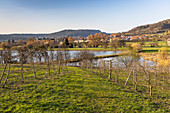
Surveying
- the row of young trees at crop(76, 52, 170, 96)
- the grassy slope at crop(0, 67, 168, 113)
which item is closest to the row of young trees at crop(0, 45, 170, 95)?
the row of young trees at crop(76, 52, 170, 96)

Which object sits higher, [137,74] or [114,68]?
[114,68]

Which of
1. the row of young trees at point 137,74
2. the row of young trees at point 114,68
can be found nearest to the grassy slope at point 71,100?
the row of young trees at point 114,68

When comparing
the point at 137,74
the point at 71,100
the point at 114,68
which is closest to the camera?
the point at 71,100

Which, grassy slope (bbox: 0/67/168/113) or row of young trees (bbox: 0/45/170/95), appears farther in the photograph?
row of young trees (bbox: 0/45/170/95)

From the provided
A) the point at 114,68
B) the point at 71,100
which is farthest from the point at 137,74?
the point at 71,100

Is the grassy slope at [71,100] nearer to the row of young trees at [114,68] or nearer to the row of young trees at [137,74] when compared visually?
the row of young trees at [114,68]

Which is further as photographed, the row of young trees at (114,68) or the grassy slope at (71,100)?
the row of young trees at (114,68)

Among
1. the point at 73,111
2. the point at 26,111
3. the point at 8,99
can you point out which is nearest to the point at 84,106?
the point at 73,111

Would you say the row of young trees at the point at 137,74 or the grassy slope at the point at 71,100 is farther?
the row of young trees at the point at 137,74

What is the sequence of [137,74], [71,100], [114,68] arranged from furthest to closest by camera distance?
[114,68]
[137,74]
[71,100]

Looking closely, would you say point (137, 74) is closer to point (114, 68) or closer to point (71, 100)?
point (114, 68)

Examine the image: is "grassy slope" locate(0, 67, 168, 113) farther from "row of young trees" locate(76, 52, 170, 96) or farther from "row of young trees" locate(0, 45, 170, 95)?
"row of young trees" locate(76, 52, 170, 96)

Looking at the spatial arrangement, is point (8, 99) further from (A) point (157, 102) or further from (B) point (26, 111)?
(A) point (157, 102)

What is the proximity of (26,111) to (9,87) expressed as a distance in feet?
23.4
